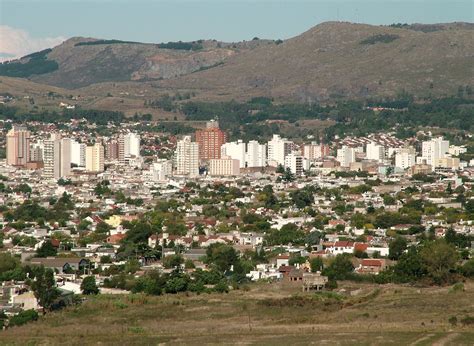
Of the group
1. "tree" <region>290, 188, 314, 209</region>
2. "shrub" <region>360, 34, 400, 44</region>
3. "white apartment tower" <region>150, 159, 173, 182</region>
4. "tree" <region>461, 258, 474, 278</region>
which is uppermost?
"shrub" <region>360, 34, 400, 44</region>

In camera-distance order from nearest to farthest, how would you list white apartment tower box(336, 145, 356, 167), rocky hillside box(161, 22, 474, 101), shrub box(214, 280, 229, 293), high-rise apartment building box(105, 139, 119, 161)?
shrub box(214, 280, 229, 293) → white apartment tower box(336, 145, 356, 167) → high-rise apartment building box(105, 139, 119, 161) → rocky hillside box(161, 22, 474, 101)

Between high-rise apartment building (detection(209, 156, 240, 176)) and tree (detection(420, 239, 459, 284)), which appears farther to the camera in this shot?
high-rise apartment building (detection(209, 156, 240, 176))

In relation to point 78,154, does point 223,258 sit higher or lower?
lower

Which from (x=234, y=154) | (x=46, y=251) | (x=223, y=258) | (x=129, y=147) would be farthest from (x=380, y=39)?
(x=223, y=258)

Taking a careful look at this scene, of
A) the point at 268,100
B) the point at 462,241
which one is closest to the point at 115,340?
the point at 462,241

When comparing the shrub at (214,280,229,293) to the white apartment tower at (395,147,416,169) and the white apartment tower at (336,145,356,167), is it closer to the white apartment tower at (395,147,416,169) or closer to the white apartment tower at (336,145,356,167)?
the white apartment tower at (395,147,416,169)

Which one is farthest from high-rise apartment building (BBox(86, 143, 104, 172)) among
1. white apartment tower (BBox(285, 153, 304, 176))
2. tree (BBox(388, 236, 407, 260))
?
tree (BBox(388, 236, 407, 260))

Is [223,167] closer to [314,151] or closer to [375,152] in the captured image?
[314,151]
